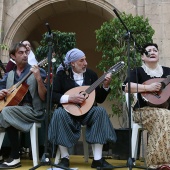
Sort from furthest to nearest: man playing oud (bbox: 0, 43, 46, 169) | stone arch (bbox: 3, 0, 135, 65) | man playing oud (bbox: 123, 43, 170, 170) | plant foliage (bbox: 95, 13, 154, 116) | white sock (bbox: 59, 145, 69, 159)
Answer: stone arch (bbox: 3, 0, 135, 65)
plant foliage (bbox: 95, 13, 154, 116)
man playing oud (bbox: 0, 43, 46, 169)
white sock (bbox: 59, 145, 69, 159)
man playing oud (bbox: 123, 43, 170, 170)

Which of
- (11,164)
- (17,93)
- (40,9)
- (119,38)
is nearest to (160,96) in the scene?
(17,93)

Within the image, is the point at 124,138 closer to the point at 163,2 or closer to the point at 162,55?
the point at 162,55

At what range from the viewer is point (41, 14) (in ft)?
25.8

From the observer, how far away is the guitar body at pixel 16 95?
4.05 metres

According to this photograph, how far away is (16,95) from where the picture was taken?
4.06 metres

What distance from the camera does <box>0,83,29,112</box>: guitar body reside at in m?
4.05

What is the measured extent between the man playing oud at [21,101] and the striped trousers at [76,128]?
1.21 feet

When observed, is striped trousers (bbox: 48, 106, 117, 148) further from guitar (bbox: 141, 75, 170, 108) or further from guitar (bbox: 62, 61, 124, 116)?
guitar (bbox: 141, 75, 170, 108)

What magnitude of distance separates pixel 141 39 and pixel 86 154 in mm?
2220

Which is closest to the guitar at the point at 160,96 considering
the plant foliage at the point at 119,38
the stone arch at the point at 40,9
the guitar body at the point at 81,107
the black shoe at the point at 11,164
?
the guitar body at the point at 81,107

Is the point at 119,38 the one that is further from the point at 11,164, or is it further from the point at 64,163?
the point at 11,164

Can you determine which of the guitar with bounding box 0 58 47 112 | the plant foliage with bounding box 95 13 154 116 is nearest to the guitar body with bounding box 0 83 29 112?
the guitar with bounding box 0 58 47 112

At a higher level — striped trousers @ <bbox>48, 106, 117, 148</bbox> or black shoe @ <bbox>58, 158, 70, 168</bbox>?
striped trousers @ <bbox>48, 106, 117, 148</bbox>

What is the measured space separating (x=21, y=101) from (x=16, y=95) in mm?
185
